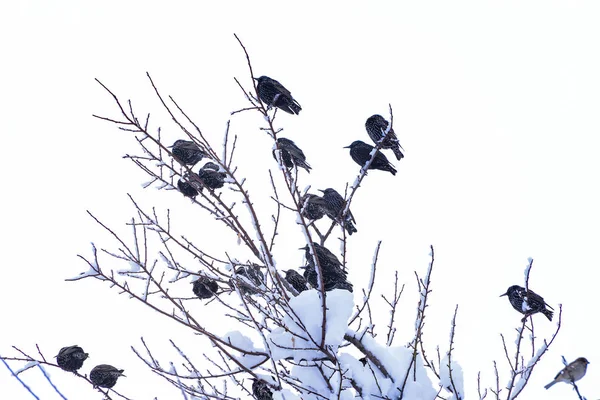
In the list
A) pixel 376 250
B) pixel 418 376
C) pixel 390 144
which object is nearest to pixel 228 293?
pixel 376 250

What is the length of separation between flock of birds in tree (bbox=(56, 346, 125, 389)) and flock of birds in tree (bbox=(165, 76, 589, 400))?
0.05 m

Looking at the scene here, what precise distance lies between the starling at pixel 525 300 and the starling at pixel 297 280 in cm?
216

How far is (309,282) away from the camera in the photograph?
14.7 ft

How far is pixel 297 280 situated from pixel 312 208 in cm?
150

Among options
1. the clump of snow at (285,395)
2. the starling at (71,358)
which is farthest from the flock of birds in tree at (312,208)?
the clump of snow at (285,395)

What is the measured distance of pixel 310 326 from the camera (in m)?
3.16

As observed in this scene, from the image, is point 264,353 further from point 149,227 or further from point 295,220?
point 149,227

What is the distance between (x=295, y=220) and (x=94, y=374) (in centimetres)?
346

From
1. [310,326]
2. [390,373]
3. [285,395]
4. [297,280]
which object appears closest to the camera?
[310,326]

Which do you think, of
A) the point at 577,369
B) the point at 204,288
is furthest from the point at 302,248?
the point at 577,369

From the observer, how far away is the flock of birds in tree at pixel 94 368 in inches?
224

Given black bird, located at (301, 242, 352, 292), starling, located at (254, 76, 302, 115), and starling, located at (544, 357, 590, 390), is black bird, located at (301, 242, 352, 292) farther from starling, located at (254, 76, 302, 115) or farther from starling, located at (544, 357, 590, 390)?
starling, located at (254, 76, 302, 115)

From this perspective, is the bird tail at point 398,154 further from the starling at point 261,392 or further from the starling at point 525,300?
the starling at point 261,392

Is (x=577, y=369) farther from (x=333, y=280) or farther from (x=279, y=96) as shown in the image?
(x=279, y=96)
